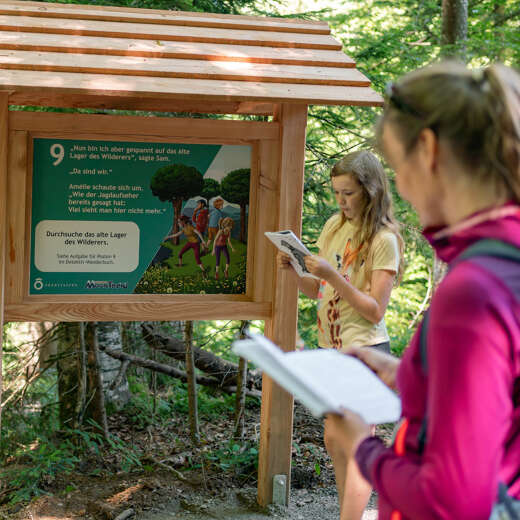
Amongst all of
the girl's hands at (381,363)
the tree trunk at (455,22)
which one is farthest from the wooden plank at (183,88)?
the tree trunk at (455,22)

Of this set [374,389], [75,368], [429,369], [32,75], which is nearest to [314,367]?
[374,389]

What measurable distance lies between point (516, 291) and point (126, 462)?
4.36 meters

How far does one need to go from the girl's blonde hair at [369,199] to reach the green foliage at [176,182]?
35.0 inches

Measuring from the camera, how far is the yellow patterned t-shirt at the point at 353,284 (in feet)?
11.5

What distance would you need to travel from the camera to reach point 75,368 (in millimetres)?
5910

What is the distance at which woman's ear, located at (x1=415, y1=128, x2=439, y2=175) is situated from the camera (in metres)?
1.35

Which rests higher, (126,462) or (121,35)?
(121,35)

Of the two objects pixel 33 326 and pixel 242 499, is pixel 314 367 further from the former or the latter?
pixel 33 326

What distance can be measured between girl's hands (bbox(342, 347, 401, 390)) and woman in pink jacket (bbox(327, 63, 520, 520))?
1.42 feet

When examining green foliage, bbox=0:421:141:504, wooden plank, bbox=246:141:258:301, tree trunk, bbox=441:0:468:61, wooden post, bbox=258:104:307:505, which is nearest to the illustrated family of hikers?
wooden plank, bbox=246:141:258:301

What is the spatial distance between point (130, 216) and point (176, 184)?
329 mm

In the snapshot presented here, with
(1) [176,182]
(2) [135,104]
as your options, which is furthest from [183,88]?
(2) [135,104]

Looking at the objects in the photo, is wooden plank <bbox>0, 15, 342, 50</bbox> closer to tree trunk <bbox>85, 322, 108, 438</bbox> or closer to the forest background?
the forest background

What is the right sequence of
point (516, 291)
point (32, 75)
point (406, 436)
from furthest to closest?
point (32, 75)
point (406, 436)
point (516, 291)
